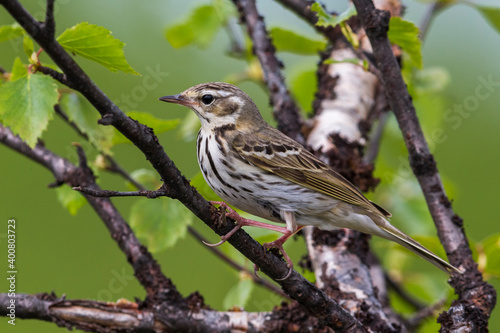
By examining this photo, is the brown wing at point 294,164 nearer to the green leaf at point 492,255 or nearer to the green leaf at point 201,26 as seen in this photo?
the green leaf at point 492,255

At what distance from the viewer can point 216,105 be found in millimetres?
3672

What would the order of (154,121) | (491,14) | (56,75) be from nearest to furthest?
(56,75) → (154,121) → (491,14)

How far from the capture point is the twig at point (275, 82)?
13.1 ft

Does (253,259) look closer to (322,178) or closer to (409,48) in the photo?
(322,178)

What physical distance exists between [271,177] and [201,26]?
1698 millimetres

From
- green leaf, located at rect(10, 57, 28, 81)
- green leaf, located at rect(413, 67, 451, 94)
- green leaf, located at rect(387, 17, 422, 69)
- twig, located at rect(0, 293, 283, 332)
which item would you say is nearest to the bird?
twig, located at rect(0, 293, 283, 332)

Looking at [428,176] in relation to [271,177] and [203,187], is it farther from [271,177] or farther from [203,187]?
[203,187]

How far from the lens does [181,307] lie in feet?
10.0

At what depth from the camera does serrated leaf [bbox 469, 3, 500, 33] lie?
163 inches

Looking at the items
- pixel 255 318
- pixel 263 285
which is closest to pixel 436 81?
pixel 263 285

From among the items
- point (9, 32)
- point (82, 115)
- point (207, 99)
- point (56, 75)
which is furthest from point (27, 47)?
point (207, 99)

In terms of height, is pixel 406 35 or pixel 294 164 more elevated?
pixel 406 35

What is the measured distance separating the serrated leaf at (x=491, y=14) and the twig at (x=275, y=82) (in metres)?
1.46

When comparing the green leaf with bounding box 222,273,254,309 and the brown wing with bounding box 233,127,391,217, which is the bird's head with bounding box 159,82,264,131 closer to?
the brown wing with bounding box 233,127,391,217
